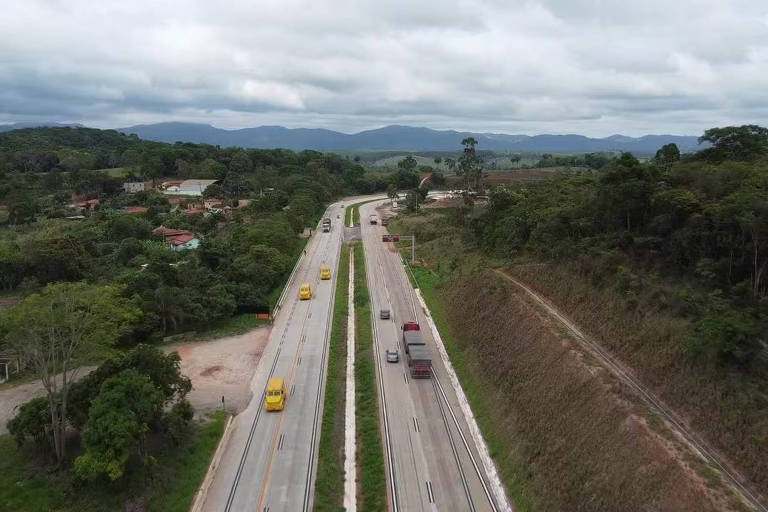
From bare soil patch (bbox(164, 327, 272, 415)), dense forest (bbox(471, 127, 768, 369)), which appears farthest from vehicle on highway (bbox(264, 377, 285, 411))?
dense forest (bbox(471, 127, 768, 369))

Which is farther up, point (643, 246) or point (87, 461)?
point (643, 246)

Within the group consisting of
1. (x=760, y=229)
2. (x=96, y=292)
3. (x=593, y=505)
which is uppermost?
(x=760, y=229)

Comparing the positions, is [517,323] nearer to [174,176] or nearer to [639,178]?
[639,178]

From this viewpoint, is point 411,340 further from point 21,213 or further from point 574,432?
point 21,213

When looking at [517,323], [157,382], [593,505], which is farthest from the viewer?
[517,323]

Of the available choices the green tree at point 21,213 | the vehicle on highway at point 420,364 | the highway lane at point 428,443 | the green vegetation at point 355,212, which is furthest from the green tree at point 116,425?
the green tree at point 21,213

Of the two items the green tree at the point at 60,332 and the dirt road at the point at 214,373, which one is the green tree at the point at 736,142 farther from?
the green tree at the point at 60,332

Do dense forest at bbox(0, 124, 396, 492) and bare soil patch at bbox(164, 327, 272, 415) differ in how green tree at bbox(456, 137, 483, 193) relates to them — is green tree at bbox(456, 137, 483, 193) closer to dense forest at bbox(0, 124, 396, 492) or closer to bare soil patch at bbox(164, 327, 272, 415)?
dense forest at bbox(0, 124, 396, 492)

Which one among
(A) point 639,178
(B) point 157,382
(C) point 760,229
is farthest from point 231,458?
(A) point 639,178
